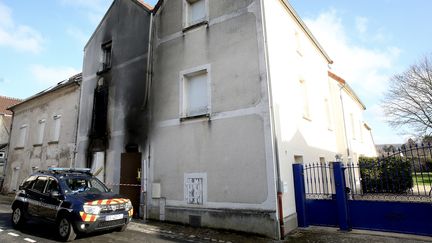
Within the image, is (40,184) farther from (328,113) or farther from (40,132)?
(328,113)

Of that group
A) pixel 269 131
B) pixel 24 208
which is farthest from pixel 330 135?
pixel 24 208

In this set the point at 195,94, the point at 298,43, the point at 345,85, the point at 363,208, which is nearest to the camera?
the point at 363,208

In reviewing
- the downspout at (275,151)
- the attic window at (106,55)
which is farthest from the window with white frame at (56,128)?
the downspout at (275,151)

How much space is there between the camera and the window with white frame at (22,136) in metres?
18.8

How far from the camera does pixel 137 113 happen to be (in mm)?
11609

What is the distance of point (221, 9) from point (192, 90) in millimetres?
3219

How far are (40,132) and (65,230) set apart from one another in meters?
13.2

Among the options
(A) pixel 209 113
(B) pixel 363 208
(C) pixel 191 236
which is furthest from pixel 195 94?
(B) pixel 363 208

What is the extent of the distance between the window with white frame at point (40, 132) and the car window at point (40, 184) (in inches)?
406

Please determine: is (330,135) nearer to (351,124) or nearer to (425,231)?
(351,124)

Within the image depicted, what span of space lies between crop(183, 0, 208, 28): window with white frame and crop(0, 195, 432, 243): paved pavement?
25.6 ft

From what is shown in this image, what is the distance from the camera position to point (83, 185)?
8211mm

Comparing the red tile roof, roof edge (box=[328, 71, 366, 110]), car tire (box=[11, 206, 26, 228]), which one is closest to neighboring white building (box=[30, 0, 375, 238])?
roof edge (box=[328, 71, 366, 110])

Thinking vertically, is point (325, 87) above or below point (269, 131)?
above
